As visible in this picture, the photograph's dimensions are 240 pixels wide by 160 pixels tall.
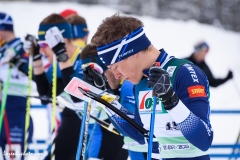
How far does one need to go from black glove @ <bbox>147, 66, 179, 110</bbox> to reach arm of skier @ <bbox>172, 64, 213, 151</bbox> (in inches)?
1.5

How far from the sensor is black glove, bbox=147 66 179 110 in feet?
7.95

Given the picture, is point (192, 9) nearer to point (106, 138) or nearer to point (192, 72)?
point (106, 138)

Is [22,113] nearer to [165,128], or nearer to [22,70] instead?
[22,70]

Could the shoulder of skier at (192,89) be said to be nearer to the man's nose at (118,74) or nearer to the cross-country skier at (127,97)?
the man's nose at (118,74)

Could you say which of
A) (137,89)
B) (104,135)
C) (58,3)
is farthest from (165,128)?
(58,3)

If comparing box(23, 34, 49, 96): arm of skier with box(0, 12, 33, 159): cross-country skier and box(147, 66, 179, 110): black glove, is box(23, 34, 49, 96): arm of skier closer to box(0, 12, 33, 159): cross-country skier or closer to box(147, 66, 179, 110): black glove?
box(0, 12, 33, 159): cross-country skier

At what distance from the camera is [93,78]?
3.37 metres

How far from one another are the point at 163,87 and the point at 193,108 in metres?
0.27

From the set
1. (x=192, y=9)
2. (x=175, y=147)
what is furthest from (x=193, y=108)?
(x=192, y=9)

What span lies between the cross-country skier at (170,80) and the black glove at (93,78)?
418 millimetres

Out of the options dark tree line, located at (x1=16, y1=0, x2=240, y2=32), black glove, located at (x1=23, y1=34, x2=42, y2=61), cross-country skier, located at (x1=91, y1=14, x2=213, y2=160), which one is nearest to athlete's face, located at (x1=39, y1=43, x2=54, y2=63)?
black glove, located at (x1=23, y1=34, x2=42, y2=61)

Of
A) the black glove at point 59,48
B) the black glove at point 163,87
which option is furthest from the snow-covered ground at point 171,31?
the black glove at point 163,87

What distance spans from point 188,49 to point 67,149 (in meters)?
10.9

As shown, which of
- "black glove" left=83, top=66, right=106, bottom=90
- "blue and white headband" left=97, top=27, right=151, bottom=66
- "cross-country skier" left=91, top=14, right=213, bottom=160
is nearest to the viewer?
"cross-country skier" left=91, top=14, right=213, bottom=160
